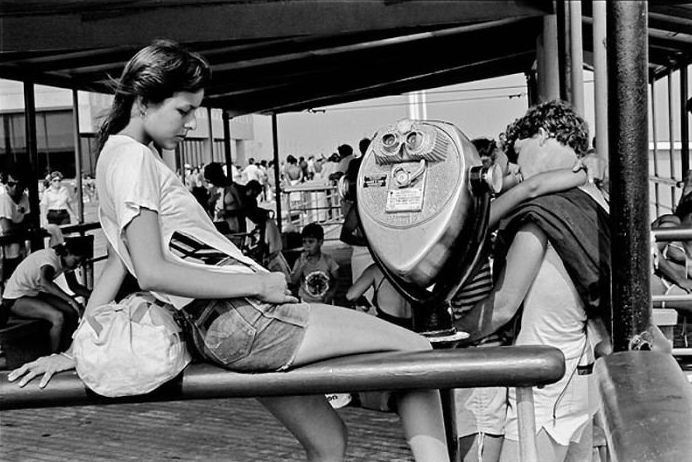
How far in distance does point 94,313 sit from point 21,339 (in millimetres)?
5843

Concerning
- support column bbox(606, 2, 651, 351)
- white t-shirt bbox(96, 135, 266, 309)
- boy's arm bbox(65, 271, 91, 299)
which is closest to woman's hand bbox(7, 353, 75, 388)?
white t-shirt bbox(96, 135, 266, 309)

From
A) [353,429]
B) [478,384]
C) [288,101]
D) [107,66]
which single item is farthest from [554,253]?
[288,101]

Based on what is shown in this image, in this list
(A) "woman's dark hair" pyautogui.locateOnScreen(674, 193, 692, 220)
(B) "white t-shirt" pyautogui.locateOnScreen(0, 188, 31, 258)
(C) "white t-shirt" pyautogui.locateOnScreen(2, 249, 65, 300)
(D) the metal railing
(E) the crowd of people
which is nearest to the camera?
(E) the crowd of people

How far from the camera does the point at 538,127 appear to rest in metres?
2.79

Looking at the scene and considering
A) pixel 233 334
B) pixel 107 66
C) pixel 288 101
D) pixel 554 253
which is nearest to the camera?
pixel 233 334

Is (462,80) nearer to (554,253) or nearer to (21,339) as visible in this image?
(21,339)

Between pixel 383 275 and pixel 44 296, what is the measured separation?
5.51 m

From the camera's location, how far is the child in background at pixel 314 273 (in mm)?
7764

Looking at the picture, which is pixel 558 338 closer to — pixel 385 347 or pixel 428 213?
pixel 428 213

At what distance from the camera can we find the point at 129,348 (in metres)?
1.92

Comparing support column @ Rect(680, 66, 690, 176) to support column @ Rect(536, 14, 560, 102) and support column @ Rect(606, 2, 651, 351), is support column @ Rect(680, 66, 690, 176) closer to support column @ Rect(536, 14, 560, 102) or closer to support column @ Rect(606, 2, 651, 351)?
support column @ Rect(536, 14, 560, 102)

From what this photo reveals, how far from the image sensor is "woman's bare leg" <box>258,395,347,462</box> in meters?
2.24

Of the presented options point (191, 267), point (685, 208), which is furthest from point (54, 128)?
point (191, 267)

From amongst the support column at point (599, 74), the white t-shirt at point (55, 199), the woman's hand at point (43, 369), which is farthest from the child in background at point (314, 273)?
the white t-shirt at point (55, 199)
